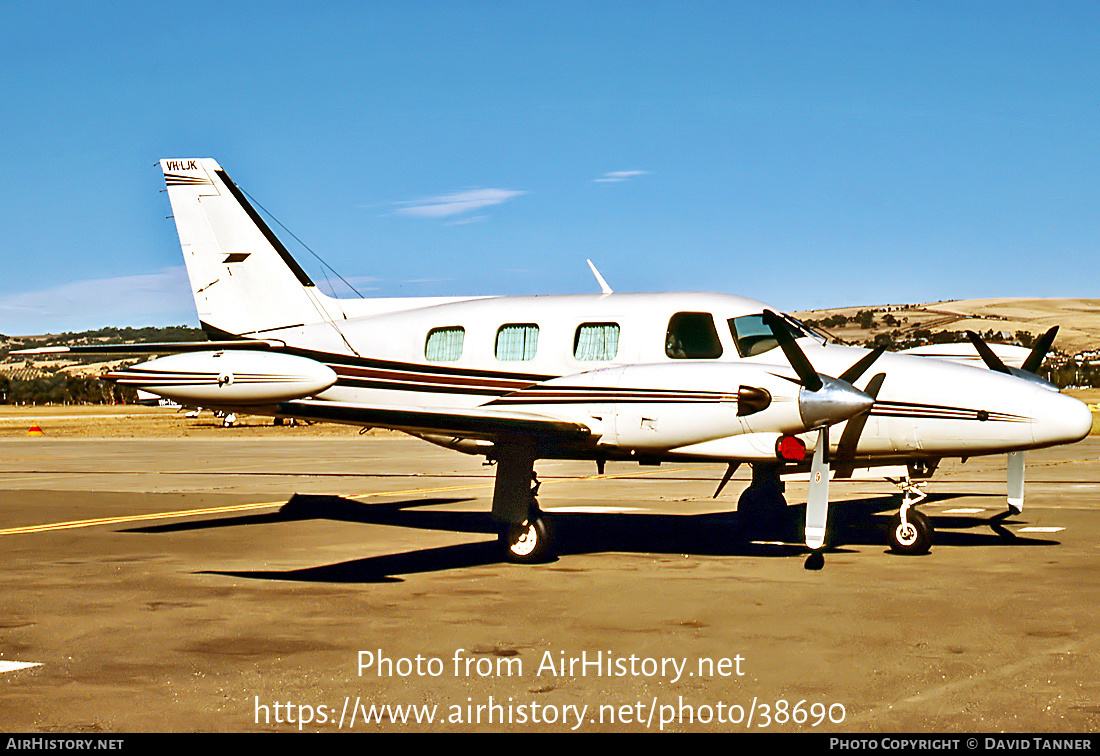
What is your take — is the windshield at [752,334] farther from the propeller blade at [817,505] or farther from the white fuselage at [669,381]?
the propeller blade at [817,505]

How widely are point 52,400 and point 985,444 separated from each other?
102 metres

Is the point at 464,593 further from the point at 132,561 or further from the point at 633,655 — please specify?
the point at 132,561

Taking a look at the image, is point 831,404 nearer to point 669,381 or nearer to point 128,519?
point 669,381

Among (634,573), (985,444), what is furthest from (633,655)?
(985,444)

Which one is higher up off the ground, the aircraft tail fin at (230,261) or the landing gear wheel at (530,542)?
the aircraft tail fin at (230,261)

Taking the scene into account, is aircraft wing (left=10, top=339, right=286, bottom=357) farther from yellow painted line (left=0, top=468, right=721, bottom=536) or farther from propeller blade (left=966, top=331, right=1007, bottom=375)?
propeller blade (left=966, top=331, right=1007, bottom=375)

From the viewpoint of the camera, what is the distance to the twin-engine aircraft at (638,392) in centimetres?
1122

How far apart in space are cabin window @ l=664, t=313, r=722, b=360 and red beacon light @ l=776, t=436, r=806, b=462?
67.9 inches

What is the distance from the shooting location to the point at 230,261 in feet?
54.4

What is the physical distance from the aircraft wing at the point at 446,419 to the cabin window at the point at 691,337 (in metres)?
1.75

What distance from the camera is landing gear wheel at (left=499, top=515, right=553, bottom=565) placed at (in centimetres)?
1238

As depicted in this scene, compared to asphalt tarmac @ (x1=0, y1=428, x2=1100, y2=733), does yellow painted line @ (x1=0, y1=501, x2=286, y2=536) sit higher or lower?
lower

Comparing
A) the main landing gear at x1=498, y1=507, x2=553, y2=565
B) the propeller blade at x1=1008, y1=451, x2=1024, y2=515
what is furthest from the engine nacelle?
the propeller blade at x1=1008, y1=451, x2=1024, y2=515

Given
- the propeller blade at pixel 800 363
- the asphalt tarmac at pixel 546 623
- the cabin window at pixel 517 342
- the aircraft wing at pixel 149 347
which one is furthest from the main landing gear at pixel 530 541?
the aircraft wing at pixel 149 347
